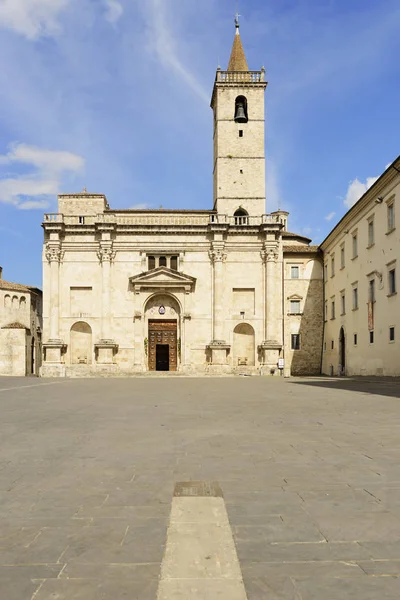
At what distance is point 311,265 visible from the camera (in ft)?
158

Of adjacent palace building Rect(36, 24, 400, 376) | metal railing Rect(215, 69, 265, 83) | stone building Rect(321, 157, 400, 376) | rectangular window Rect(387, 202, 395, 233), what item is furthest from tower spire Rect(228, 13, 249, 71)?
rectangular window Rect(387, 202, 395, 233)

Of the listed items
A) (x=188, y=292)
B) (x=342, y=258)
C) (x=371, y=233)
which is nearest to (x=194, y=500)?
(x=371, y=233)

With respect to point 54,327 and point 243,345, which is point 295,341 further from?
point 54,327

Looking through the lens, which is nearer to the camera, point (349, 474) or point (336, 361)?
point (349, 474)

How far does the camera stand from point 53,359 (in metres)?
44.1

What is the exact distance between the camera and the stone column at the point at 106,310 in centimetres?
4412

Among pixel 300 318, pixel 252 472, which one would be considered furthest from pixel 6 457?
pixel 300 318

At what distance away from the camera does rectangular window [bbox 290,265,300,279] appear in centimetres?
4778

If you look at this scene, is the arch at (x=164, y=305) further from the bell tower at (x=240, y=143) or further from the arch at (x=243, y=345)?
the bell tower at (x=240, y=143)

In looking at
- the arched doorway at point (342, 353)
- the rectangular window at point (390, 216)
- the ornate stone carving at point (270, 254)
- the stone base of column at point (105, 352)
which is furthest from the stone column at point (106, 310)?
the rectangular window at point (390, 216)

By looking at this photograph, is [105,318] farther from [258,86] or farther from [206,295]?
[258,86]

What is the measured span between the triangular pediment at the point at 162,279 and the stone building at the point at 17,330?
1460 cm

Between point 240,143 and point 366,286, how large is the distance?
20.5 m

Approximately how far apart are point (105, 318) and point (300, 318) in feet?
53.5
